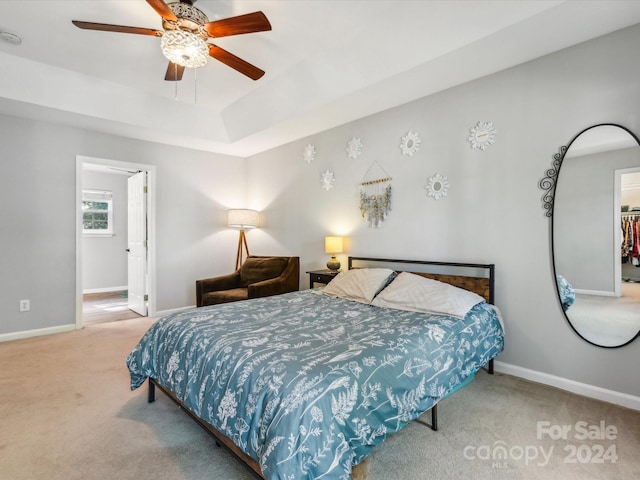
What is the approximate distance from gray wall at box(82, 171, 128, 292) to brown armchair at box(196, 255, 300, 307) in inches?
155

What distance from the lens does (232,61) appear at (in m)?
2.52

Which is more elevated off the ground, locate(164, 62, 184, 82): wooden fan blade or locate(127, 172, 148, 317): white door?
locate(164, 62, 184, 82): wooden fan blade

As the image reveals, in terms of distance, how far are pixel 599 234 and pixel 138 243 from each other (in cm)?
547

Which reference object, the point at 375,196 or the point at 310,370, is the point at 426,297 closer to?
the point at 310,370

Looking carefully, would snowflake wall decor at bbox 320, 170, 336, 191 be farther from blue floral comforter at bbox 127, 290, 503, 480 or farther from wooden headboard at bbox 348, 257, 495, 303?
blue floral comforter at bbox 127, 290, 503, 480

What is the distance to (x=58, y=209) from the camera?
4.07 metres

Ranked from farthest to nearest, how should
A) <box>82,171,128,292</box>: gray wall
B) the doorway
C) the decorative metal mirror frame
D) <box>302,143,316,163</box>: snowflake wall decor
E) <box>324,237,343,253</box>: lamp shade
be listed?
<box>82,171,128,292</box>: gray wall < <box>302,143,316,163</box>: snowflake wall decor < the doorway < <box>324,237,343,253</box>: lamp shade < the decorative metal mirror frame

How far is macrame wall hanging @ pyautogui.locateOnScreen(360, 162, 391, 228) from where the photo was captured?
3.66m

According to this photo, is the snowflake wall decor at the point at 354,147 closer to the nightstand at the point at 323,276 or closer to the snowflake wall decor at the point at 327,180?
the snowflake wall decor at the point at 327,180

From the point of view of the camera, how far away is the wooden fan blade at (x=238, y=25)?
2.03 meters

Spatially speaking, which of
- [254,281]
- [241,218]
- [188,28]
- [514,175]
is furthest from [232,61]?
[241,218]

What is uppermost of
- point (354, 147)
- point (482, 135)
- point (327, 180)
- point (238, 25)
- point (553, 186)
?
point (238, 25)

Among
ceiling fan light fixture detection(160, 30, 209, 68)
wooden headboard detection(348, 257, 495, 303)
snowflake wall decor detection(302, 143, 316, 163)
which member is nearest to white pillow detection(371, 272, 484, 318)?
wooden headboard detection(348, 257, 495, 303)

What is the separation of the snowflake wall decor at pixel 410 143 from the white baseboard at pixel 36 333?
15.0 feet
